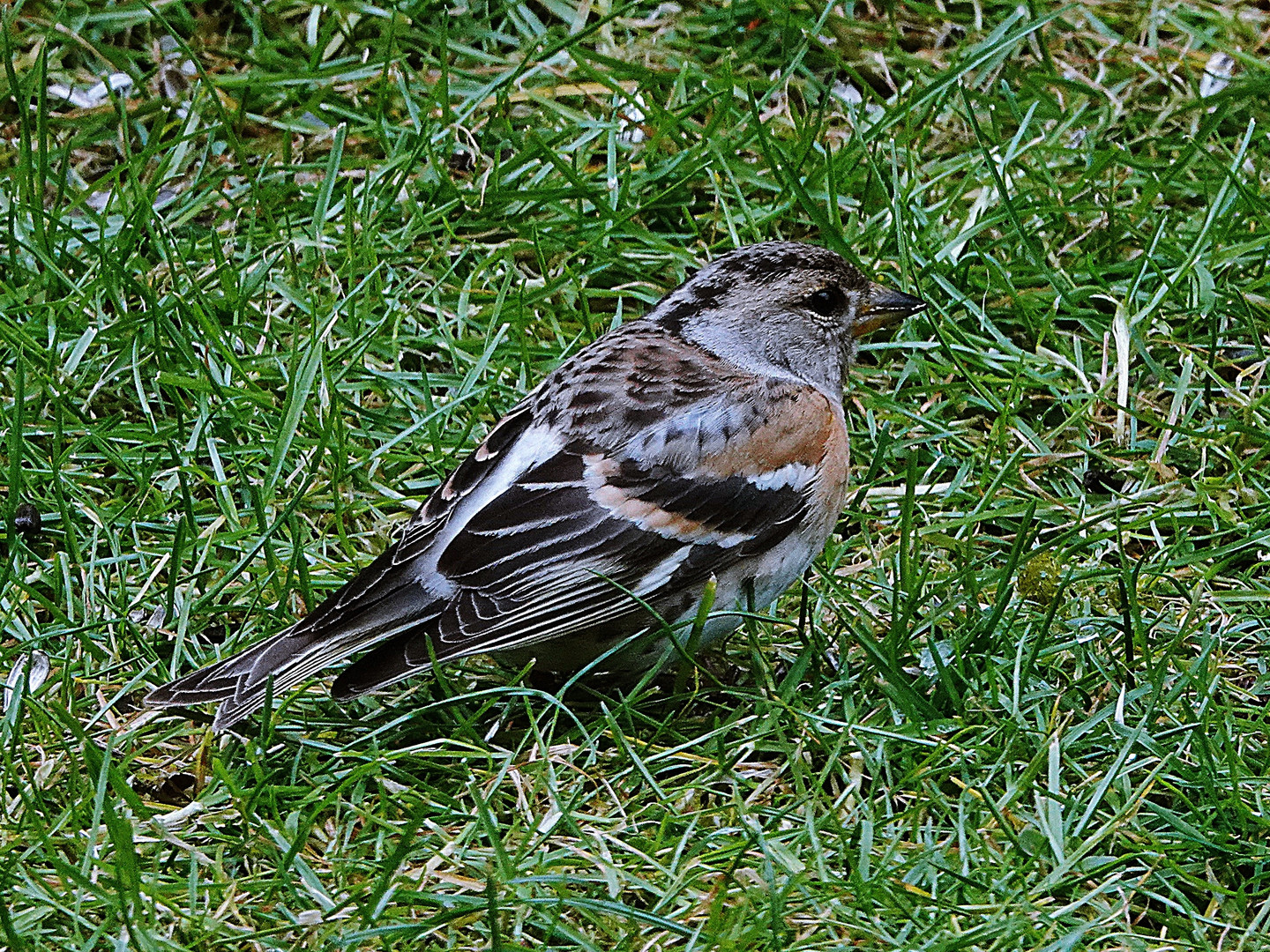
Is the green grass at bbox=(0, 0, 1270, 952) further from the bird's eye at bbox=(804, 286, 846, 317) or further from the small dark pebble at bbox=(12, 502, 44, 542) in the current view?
the bird's eye at bbox=(804, 286, 846, 317)

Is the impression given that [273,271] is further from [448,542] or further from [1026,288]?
[1026,288]

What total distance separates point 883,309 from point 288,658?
6.36 feet

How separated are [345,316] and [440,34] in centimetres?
137

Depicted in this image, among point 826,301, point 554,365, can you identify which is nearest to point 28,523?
point 554,365

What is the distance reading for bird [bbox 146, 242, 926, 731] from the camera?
4.07 metres

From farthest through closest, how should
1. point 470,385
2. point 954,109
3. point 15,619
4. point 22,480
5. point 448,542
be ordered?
point 954,109 → point 470,385 → point 22,480 → point 15,619 → point 448,542

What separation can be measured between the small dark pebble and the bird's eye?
2154 millimetres

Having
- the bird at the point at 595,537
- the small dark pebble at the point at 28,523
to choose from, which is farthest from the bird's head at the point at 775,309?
the small dark pebble at the point at 28,523

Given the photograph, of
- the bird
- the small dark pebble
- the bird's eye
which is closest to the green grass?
the small dark pebble

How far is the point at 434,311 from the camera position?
5734 millimetres

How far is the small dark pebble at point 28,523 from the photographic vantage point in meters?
4.81

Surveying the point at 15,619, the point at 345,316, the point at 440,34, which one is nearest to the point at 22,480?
the point at 15,619

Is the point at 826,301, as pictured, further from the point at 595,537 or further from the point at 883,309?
the point at 595,537

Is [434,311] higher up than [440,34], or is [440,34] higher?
[440,34]
